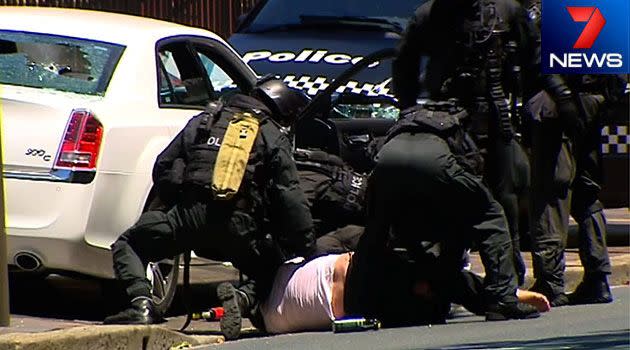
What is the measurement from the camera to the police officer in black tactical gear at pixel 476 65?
9.74 meters

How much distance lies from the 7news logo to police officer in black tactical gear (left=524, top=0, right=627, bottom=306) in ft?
1.94

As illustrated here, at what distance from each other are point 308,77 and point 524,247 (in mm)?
1999

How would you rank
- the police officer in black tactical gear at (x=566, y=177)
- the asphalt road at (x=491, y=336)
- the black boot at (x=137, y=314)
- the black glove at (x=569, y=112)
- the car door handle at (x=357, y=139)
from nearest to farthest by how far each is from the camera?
the asphalt road at (x=491, y=336)
the black boot at (x=137, y=314)
the black glove at (x=569, y=112)
the police officer in black tactical gear at (x=566, y=177)
the car door handle at (x=357, y=139)

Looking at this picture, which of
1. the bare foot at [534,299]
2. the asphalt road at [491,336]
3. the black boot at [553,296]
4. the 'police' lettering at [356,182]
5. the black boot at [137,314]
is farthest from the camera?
the 'police' lettering at [356,182]

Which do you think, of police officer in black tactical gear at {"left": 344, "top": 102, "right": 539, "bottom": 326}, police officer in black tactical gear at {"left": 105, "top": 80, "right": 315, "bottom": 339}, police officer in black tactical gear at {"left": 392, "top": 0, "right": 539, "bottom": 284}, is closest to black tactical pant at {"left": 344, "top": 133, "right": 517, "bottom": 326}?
police officer in black tactical gear at {"left": 344, "top": 102, "right": 539, "bottom": 326}

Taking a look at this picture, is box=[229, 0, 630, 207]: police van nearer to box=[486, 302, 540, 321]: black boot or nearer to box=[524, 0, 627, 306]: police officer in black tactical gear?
box=[524, 0, 627, 306]: police officer in black tactical gear

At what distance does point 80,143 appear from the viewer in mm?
9539

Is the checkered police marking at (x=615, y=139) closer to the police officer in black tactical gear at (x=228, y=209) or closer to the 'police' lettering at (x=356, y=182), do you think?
the 'police' lettering at (x=356, y=182)

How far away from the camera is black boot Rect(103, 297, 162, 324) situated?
9148 millimetres

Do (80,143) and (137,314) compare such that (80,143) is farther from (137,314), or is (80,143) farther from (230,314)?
(230,314)

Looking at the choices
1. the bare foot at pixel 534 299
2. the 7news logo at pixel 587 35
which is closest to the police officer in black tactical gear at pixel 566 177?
the bare foot at pixel 534 299

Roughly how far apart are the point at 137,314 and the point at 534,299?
218cm

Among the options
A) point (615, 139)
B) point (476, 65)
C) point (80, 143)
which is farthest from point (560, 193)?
point (615, 139)

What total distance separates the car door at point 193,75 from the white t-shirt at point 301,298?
128cm
